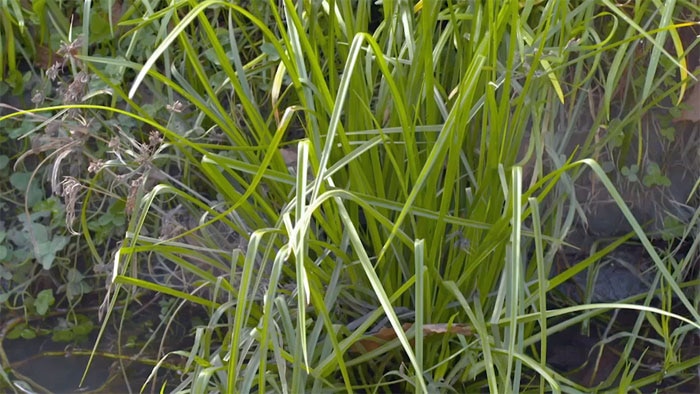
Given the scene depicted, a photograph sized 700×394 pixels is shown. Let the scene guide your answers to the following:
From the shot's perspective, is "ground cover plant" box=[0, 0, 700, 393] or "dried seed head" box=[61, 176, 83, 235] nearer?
"ground cover plant" box=[0, 0, 700, 393]

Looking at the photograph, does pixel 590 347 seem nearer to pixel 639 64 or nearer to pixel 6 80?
pixel 639 64

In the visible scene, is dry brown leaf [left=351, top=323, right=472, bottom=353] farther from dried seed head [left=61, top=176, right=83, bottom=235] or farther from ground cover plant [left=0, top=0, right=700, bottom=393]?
dried seed head [left=61, top=176, right=83, bottom=235]

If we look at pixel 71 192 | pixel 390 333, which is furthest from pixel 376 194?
pixel 71 192

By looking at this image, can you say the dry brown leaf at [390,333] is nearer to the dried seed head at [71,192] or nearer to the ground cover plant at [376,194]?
the ground cover plant at [376,194]

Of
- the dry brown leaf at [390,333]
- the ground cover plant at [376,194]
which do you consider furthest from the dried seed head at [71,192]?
the dry brown leaf at [390,333]

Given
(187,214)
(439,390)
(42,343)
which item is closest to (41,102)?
(187,214)

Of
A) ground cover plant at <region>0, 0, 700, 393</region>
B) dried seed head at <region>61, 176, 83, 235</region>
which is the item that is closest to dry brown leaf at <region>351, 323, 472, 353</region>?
ground cover plant at <region>0, 0, 700, 393</region>

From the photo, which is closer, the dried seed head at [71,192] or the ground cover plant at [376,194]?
the ground cover plant at [376,194]

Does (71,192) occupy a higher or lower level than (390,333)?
higher

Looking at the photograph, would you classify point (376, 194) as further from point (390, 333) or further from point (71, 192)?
point (71, 192)

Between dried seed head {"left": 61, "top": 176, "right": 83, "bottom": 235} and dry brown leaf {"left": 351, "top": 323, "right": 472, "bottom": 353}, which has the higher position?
dried seed head {"left": 61, "top": 176, "right": 83, "bottom": 235}
